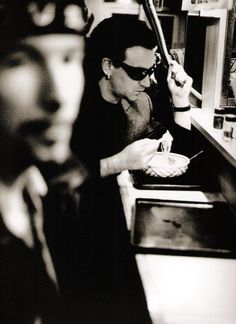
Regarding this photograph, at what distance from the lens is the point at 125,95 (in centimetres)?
195

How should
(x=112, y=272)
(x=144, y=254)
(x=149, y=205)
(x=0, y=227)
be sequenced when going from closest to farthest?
(x=144, y=254) → (x=149, y=205) → (x=0, y=227) → (x=112, y=272)

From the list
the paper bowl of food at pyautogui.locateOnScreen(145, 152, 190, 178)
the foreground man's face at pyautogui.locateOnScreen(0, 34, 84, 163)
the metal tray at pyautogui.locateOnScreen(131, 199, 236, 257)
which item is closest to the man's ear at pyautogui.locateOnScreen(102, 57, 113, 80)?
the foreground man's face at pyautogui.locateOnScreen(0, 34, 84, 163)

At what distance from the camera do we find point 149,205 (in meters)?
1.76

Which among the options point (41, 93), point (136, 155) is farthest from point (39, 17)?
point (136, 155)

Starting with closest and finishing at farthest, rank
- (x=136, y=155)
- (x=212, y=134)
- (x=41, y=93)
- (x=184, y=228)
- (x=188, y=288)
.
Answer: (x=188, y=288)
(x=184, y=228)
(x=41, y=93)
(x=136, y=155)
(x=212, y=134)

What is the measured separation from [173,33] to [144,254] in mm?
962

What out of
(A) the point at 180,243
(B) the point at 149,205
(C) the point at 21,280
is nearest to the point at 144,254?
(A) the point at 180,243

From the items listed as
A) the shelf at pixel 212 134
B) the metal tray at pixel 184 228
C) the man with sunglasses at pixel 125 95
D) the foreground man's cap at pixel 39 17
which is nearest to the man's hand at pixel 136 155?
the man with sunglasses at pixel 125 95

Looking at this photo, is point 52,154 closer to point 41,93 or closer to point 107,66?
point 41,93

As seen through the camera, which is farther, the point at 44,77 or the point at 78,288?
the point at 78,288

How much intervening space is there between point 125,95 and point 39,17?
0.50 metres

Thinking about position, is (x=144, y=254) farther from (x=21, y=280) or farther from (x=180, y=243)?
(x=21, y=280)

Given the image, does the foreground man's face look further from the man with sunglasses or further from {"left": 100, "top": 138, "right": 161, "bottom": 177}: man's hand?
{"left": 100, "top": 138, "right": 161, "bottom": 177}: man's hand

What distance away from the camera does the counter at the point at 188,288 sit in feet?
4.01
